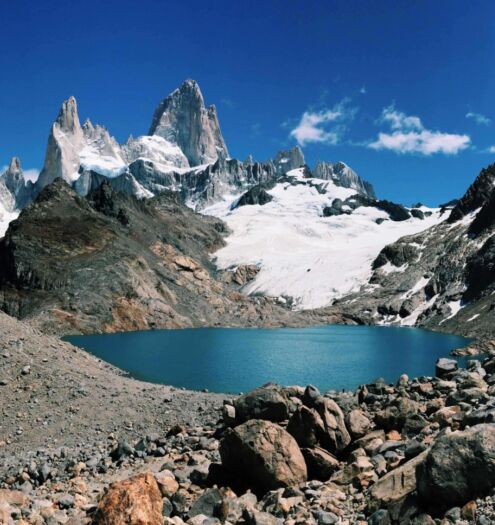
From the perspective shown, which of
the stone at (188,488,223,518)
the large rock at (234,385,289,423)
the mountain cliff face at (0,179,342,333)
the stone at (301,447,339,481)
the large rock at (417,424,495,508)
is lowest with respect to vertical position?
the stone at (188,488,223,518)

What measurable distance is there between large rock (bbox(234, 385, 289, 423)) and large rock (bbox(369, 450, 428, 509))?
295 inches

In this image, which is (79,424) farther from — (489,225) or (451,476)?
(489,225)

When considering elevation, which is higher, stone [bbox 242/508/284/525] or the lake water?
the lake water

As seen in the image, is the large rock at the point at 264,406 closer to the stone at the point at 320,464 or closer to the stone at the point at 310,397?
the stone at the point at 310,397

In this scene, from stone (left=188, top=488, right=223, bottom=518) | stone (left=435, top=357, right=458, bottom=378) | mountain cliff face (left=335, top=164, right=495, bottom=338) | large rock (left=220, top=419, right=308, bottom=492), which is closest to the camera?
stone (left=188, top=488, right=223, bottom=518)

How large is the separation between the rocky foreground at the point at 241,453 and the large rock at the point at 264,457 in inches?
1.5

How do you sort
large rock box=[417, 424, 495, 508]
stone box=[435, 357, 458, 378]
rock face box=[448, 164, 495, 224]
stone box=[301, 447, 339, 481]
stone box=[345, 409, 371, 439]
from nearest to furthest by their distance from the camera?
large rock box=[417, 424, 495, 508]
stone box=[301, 447, 339, 481]
stone box=[345, 409, 371, 439]
stone box=[435, 357, 458, 378]
rock face box=[448, 164, 495, 224]

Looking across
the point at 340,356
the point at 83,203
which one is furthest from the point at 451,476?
the point at 83,203

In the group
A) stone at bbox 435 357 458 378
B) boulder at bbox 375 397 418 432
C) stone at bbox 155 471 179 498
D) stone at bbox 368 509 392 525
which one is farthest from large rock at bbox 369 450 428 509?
stone at bbox 435 357 458 378

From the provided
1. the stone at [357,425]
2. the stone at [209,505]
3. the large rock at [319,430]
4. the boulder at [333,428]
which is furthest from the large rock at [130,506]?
the stone at [357,425]

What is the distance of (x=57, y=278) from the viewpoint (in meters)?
113

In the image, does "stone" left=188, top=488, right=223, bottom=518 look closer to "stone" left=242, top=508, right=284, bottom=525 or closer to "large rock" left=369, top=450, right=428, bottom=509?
"stone" left=242, top=508, right=284, bottom=525

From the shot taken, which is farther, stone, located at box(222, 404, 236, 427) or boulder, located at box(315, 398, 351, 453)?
stone, located at box(222, 404, 236, 427)

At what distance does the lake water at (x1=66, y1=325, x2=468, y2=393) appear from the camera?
49625mm
